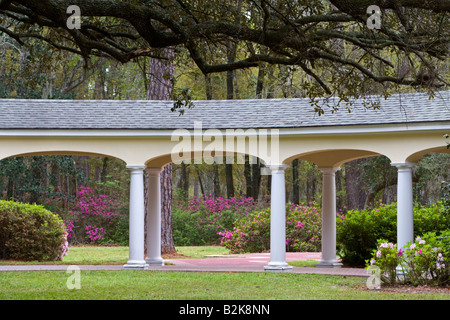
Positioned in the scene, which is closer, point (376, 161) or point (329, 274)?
point (329, 274)

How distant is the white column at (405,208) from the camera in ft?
53.7

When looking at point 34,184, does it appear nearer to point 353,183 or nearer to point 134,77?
point 134,77

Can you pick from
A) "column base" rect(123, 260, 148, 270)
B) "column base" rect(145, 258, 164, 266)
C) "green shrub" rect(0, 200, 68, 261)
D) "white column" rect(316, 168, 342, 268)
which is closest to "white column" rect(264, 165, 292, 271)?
"white column" rect(316, 168, 342, 268)

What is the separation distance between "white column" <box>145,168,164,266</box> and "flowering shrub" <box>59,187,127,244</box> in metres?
11.5

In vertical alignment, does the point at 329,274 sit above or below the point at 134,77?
below

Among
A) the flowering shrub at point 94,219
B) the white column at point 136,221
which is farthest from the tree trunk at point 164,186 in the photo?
the flowering shrub at point 94,219

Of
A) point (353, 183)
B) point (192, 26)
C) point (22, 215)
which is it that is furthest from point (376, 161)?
point (192, 26)

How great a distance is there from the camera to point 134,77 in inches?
1449

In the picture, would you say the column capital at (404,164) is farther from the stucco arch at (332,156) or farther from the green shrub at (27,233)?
the green shrub at (27,233)

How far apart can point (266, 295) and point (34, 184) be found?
20.7 m

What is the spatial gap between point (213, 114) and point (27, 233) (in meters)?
6.96

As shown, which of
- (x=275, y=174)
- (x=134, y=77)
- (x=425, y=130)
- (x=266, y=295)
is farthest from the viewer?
(x=134, y=77)

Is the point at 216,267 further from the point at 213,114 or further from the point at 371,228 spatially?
the point at 371,228

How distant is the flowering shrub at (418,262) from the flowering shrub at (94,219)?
1883cm
